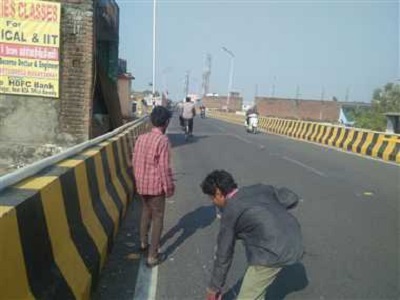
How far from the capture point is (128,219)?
8758 millimetres

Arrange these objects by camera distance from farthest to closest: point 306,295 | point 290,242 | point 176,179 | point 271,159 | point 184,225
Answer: point 271,159
point 176,179
point 184,225
point 306,295
point 290,242

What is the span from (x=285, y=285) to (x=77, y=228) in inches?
80.2

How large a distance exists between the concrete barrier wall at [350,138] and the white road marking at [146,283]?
14579 mm

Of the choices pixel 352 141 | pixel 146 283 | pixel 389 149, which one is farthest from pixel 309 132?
pixel 146 283

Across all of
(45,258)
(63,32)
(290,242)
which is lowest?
(45,258)

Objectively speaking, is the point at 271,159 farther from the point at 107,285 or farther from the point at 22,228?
the point at 22,228

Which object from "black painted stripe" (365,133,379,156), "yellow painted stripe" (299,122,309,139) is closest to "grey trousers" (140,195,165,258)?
"black painted stripe" (365,133,379,156)

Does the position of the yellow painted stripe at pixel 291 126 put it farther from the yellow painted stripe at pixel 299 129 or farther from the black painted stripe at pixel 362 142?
the black painted stripe at pixel 362 142

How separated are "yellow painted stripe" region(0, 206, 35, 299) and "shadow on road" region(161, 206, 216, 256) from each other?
10.8 ft

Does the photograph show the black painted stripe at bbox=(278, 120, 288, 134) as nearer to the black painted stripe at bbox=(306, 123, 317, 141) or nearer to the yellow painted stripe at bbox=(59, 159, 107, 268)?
the black painted stripe at bbox=(306, 123, 317, 141)

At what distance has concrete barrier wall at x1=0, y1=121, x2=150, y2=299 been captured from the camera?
3.72 meters

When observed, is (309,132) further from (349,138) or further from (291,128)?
(349,138)

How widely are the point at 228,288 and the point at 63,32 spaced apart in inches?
358

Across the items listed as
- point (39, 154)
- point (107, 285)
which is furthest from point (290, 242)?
point (39, 154)
